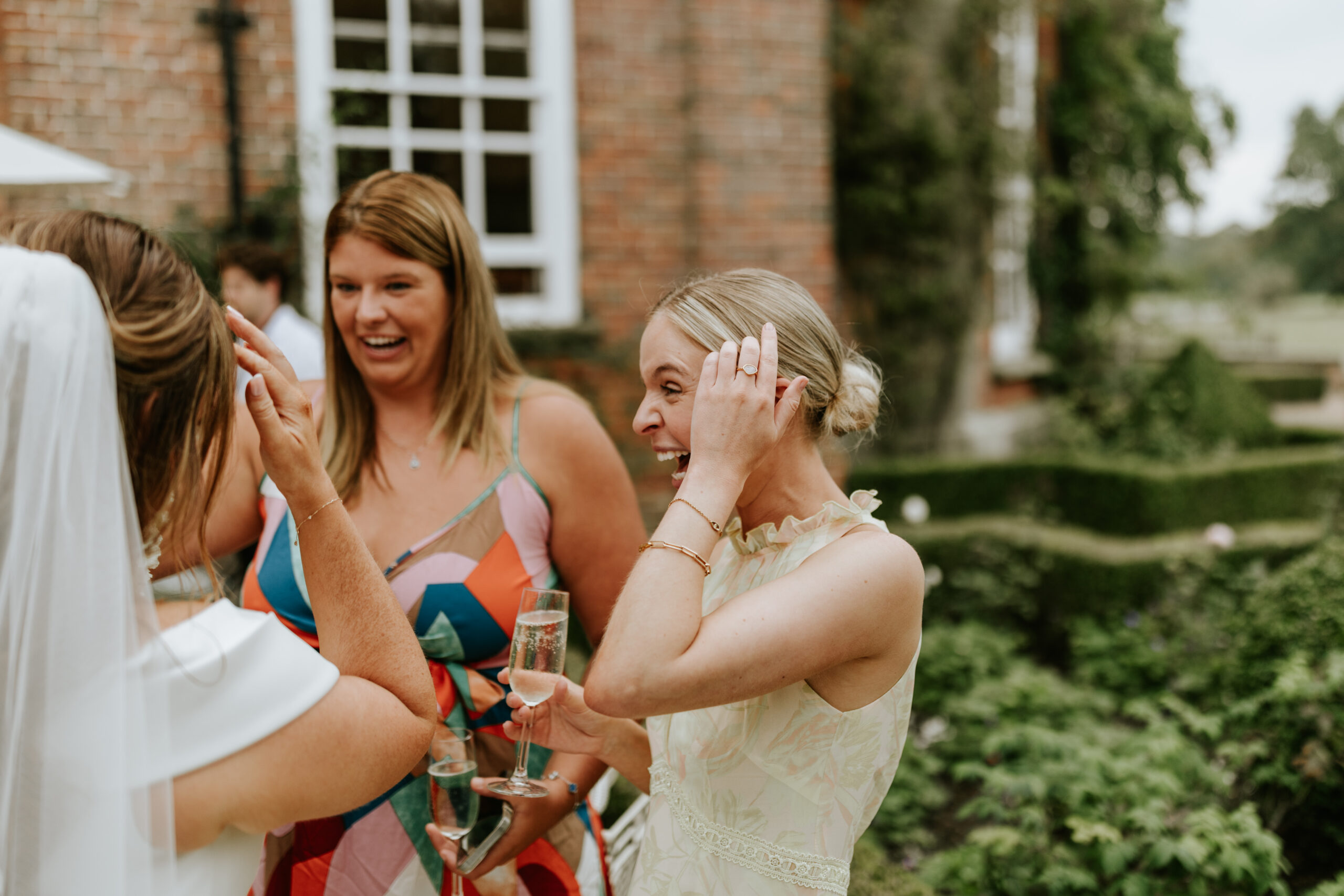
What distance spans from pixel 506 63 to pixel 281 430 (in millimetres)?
5816

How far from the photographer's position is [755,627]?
1359 mm

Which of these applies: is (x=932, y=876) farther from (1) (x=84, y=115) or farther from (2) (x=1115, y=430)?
(2) (x=1115, y=430)

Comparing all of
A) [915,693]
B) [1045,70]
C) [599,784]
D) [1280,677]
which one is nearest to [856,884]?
[599,784]

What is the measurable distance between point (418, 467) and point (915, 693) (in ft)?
10.7

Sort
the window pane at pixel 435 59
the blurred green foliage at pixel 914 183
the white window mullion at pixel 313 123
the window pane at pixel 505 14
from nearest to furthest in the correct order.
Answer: the white window mullion at pixel 313 123
the window pane at pixel 435 59
the window pane at pixel 505 14
the blurred green foliage at pixel 914 183

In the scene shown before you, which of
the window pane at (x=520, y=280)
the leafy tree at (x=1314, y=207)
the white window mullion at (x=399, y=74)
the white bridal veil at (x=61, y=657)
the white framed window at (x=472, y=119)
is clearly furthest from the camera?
the leafy tree at (x=1314, y=207)

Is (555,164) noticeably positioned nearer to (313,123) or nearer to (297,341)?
(313,123)

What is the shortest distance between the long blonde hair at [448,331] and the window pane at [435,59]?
485 cm

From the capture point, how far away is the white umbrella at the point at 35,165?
4.18 meters

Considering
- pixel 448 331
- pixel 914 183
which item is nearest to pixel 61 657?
pixel 448 331

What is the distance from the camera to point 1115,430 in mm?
8891

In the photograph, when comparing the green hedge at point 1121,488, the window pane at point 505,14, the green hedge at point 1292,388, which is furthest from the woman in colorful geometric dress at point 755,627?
the green hedge at point 1292,388

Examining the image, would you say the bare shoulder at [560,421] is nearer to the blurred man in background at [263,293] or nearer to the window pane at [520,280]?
the blurred man in background at [263,293]

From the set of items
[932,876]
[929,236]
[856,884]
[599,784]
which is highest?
[929,236]
